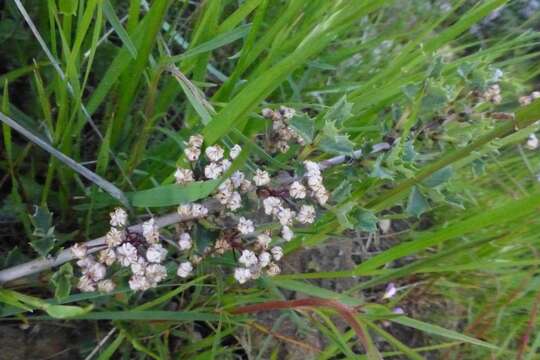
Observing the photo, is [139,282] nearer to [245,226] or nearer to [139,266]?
[139,266]

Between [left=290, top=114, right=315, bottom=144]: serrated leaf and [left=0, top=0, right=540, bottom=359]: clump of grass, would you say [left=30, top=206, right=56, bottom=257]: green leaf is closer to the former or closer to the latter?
[left=0, top=0, right=540, bottom=359]: clump of grass

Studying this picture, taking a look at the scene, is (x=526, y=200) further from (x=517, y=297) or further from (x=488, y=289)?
(x=488, y=289)

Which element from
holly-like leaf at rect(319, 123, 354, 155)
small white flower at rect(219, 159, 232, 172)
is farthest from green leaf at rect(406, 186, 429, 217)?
small white flower at rect(219, 159, 232, 172)

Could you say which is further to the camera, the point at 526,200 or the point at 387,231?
the point at 387,231

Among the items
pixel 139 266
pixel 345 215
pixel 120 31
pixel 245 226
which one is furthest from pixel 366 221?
pixel 120 31

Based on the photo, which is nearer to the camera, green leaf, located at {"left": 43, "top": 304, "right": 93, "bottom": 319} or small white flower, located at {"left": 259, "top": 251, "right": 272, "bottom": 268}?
green leaf, located at {"left": 43, "top": 304, "right": 93, "bottom": 319}

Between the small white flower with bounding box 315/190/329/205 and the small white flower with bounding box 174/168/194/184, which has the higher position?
the small white flower with bounding box 174/168/194/184

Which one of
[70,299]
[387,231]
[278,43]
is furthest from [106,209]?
[387,231]
